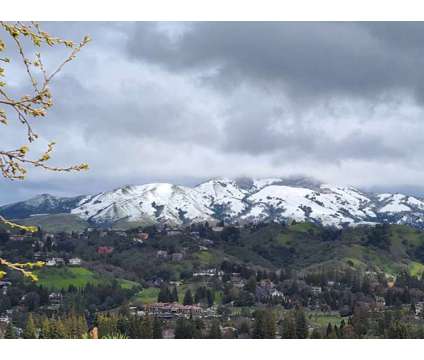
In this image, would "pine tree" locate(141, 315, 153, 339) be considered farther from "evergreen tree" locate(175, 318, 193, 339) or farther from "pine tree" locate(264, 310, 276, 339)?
"pine tree" locate(264, 310, 276, 339)

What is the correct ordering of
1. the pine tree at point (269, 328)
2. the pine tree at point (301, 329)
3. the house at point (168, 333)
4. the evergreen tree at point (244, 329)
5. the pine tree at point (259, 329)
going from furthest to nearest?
the house at point (168, 333) → the evergreen tree at point (244, 329) → the pine tree at point (259, 329) → the pine tree at point (269, 328) → the pine tree at point (301, 329)

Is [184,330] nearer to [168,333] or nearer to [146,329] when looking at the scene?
[168,333]

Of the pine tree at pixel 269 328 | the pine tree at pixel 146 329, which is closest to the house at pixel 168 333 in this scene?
the pine tree at pixel 269 328

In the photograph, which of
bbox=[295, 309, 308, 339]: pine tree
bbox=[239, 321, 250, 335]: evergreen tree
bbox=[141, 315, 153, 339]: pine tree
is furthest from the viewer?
bbox=[239, 321, 250, 335]: evergreen tree

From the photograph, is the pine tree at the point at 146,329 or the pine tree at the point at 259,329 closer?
the pine tree at the point at 146,329

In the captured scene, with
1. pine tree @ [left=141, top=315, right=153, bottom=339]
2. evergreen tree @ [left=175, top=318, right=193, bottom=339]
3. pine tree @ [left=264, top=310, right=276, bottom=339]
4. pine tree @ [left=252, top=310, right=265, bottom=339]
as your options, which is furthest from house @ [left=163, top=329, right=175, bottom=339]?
pine tree @ [left=141, top=315, right=153, bottom=339]

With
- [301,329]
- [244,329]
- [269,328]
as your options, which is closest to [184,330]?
[244,329]

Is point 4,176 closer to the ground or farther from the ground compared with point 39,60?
closer to the ground

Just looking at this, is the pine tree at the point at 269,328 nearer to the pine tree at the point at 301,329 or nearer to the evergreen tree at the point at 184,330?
the pine tree at the point at 301,329

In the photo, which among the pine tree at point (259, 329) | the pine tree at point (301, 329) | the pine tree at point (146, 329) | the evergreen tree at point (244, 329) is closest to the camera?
the pine tree at point (146, 329)
